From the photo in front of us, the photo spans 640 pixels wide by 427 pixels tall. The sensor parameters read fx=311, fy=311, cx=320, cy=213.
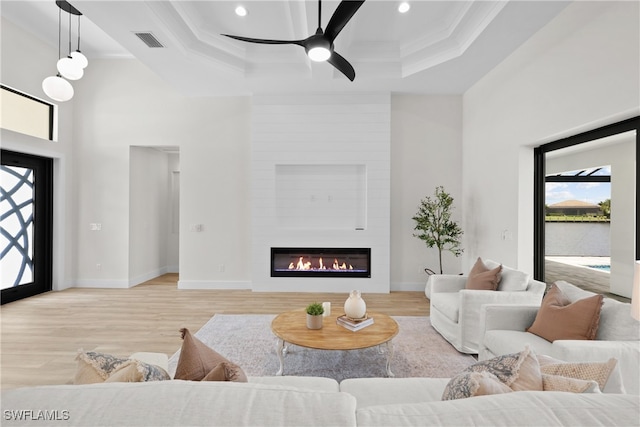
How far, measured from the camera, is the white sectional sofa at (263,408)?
2.45ft

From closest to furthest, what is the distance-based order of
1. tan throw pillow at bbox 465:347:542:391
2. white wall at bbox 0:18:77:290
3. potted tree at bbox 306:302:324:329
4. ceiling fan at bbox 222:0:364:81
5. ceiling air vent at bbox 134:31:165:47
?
tan throw pillow at bbox 465:347:542:391
ceiling fan at bbox 222:0:364:81
potted tree at bbox 306:302:324:329
ceiling air vent at bbox 134:31:165:47
white wall at bbox 0:18:77:290

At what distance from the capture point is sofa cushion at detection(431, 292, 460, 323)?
297 cm

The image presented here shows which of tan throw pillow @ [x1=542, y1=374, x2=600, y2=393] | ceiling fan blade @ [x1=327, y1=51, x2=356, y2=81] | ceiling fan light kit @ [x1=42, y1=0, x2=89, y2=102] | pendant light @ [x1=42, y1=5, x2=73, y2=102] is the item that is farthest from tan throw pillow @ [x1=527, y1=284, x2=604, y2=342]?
pendant light @ [x1=42, y1=5, x2=73, y2=102]

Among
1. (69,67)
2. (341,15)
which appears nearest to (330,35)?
(341,15)

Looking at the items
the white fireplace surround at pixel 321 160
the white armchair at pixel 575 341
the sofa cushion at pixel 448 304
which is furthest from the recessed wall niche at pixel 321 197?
the white armchair at pixel 575 341

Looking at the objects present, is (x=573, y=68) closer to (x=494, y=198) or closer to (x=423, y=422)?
(x=494, y=198)

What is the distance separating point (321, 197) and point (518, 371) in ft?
14.2

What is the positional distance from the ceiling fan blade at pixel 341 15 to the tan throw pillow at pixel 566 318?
2.46 meters

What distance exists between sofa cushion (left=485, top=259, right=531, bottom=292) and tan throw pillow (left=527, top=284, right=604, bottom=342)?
57cm

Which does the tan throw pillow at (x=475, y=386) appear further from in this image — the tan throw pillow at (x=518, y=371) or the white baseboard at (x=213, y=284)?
the white baseboard at (x=213, y=284)

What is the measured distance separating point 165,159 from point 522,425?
22.5 ft

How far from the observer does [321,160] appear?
5066 millimetres

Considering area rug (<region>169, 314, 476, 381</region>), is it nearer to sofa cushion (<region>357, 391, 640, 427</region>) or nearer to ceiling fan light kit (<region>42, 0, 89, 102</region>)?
sofa cushion (<region>357, 391, 640, 427</region>)

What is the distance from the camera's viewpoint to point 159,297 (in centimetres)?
473
